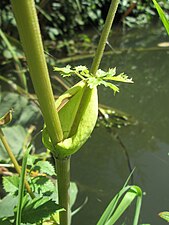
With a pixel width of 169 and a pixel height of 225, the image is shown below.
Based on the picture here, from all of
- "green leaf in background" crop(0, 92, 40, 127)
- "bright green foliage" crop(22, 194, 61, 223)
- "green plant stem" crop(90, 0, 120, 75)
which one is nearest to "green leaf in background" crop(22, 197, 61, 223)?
"bright green foliage" crop(22, 194, 61, 223)

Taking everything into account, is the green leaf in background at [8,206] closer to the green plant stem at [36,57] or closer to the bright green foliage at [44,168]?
the bright green foliage at [44,168]

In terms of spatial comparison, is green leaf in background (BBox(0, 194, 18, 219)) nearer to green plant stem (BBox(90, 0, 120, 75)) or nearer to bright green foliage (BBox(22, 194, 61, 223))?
bright green foliage (BBox(22, 194, 61, 223))

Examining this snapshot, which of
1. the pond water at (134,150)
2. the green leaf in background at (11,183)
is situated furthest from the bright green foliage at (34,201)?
the pond water at (134,150)

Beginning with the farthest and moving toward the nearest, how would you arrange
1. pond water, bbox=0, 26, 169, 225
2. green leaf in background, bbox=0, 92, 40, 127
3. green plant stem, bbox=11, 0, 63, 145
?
green leaf in background, bbox=0, 92, 40, 127, pond water, bbox=0, 26, 169, 225, green plant stem, bbox=11, 0, 63, 145

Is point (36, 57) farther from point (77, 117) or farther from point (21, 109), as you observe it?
point (21, 109)

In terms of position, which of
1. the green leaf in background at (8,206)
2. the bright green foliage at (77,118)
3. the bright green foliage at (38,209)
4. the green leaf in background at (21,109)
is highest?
the bright green foliage at (77,118)
